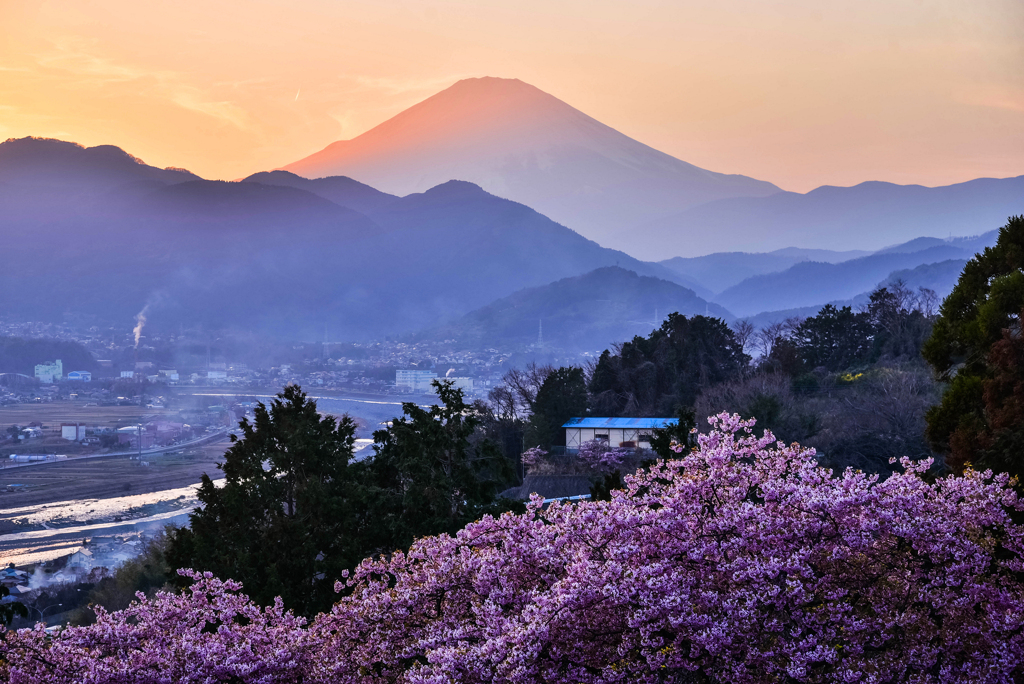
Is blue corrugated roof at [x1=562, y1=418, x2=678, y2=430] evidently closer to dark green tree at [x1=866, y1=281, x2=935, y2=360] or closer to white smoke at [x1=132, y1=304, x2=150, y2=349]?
dark green tree at [x1=866, y1=281, x2=935, y2=360]

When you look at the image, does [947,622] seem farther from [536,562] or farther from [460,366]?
[460,366]

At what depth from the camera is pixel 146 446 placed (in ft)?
173

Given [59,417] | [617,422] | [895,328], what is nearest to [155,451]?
[59,417]

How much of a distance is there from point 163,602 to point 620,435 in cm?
2448

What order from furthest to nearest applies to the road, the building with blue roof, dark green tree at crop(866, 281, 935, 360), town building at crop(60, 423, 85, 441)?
1. town building at crop(60, 423, 85, 441)
2. the road
3. dark green tree at crop(866, 281, 935, 360)
4. the building with blue roof

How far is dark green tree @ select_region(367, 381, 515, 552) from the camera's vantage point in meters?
12.0

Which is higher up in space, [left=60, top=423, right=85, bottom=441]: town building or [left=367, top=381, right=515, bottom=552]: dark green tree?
[left=367, top=381, right=515, bottom=552]: dark green tree

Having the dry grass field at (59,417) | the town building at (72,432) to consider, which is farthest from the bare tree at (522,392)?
the town building at (72,432)

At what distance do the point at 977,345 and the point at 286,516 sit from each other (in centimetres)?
950

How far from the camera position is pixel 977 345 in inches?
421

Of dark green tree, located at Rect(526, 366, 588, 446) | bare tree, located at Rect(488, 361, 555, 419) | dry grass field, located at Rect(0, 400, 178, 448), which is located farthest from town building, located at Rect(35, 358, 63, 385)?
dark green tree, located at Rect(526, 366, 588, 446)

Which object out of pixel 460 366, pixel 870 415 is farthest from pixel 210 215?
pixel 870 415

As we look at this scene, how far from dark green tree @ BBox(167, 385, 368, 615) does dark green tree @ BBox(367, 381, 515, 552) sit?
463 mm

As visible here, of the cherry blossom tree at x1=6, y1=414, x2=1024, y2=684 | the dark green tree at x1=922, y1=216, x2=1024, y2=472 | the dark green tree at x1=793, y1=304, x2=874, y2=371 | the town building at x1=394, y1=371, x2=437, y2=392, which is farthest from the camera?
the town building at x1=394, y1=371, x2=437, y2=392
